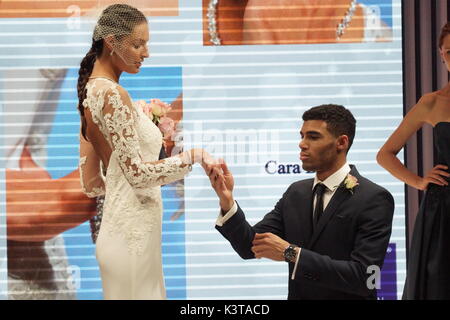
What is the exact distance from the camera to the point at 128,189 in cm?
279

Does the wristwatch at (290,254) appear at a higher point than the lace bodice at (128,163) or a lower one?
lower

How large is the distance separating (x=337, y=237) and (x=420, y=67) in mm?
2153

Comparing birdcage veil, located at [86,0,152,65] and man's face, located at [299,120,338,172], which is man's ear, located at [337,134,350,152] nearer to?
man's face, located at [299,120,338,172]

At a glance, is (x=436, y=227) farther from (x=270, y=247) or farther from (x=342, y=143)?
(x=270, y=247)

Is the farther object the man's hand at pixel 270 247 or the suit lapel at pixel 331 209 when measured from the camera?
the suit lapel at pixel 331 209

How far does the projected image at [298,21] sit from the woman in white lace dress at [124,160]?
1988 millimetres

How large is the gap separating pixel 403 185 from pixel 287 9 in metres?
1.43

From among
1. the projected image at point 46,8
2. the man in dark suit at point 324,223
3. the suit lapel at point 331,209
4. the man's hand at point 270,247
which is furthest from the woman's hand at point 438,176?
the projected image at point 46,8

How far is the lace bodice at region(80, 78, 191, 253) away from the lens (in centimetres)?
271

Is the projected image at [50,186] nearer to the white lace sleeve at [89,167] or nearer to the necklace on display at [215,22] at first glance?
the necklace on display at [215,22]

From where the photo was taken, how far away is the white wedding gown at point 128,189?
2.71 meters

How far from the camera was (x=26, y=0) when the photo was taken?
4789 millimetres

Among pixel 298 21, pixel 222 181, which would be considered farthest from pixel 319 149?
pixel 298 21
